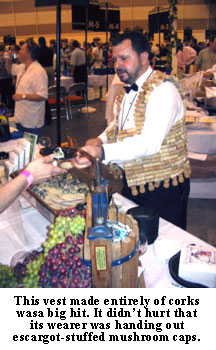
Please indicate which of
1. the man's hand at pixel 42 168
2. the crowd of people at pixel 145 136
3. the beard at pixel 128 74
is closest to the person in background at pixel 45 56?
the crowd of people at pixel 145 136

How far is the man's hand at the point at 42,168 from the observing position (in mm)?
1387

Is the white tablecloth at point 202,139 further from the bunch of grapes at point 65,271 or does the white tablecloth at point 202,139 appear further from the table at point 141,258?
the bunch of grapes at point 65,271

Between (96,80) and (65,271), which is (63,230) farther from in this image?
(96,80)

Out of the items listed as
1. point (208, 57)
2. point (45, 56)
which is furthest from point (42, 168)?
point (45, 56)

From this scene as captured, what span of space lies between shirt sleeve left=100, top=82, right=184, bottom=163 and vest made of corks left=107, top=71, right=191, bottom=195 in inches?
2.5

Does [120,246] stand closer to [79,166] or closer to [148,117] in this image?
[79,166]

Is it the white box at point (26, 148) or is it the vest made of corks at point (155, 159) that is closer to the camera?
the vest made of corks at point (155, 159)

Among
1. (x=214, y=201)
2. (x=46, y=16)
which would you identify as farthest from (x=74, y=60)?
(x=46, y=16)

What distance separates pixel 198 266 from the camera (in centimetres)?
114

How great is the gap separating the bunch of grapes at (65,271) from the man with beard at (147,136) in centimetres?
60

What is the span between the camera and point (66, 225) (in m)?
1.15

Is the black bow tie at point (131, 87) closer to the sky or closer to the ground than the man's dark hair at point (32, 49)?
closer to the ground

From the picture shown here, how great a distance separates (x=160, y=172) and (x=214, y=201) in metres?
1.88

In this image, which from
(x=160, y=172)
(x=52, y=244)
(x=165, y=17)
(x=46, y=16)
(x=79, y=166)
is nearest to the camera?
(x=52, y=244)
